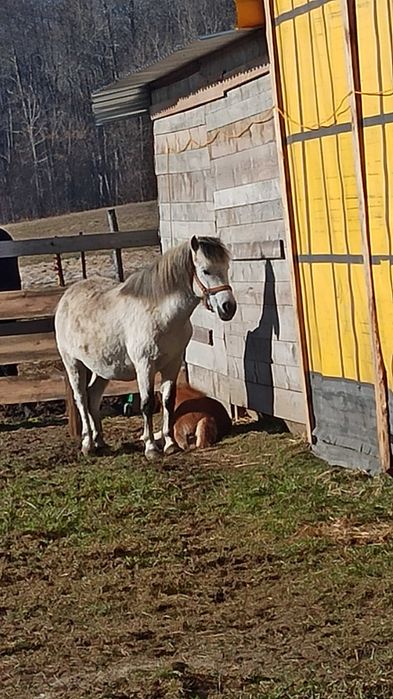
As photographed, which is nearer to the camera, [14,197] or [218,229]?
[218,229]

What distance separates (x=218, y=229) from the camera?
10984 millimetres

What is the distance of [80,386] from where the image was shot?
34.0 feet

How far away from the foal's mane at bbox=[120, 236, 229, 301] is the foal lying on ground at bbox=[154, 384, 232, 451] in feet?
3.67

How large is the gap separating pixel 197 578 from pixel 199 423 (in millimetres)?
3915

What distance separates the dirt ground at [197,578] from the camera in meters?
4.71

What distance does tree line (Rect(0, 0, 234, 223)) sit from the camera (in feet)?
186

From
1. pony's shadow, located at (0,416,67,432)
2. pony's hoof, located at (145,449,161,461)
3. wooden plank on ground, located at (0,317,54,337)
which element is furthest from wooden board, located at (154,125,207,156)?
pony's hoof, located at (145,449,161,461)

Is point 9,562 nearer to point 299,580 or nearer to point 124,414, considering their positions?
point 299,580

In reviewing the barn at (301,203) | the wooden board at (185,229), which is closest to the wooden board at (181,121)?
the barn at (301,203)

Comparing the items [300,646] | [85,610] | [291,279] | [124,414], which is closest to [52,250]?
[124,414]

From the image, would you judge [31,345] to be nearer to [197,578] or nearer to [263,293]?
[263,293]

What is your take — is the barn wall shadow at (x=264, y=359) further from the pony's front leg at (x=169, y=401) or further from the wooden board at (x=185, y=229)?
the wooden board at (x=185, y=229)

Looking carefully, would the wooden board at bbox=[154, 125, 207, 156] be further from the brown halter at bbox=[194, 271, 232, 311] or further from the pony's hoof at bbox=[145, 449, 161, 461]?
the pony's hoof at bbox=[145, 449, 161, 461]

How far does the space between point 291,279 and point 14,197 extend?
→ 4950cm
